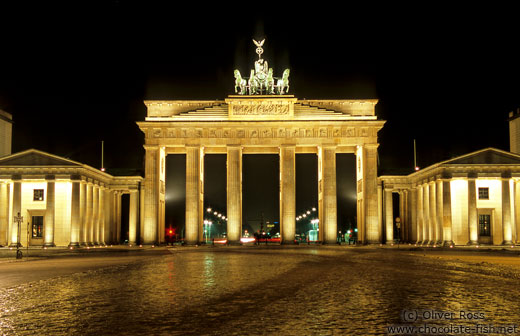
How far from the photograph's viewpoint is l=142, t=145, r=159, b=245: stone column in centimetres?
6519

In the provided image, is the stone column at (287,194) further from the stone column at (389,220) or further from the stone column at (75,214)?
the stone column at (75,214)

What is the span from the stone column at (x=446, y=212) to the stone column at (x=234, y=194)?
2270cm

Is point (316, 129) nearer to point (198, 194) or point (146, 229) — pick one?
point (198, 194)

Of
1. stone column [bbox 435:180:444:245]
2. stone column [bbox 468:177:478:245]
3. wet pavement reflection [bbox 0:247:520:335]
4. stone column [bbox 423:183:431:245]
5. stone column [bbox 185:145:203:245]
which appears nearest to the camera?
wet pavement reflection [bbox 0:247:520:335]

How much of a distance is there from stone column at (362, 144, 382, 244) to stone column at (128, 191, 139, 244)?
2899 centimetres

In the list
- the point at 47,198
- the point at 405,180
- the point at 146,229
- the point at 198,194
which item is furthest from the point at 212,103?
the point at 405,180

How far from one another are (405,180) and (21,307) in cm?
6470

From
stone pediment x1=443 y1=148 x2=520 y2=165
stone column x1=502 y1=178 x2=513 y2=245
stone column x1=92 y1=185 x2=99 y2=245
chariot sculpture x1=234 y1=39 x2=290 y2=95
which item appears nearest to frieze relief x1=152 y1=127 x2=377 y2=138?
chariot sculpture x1=234 y1=39 x2=290 y2=95

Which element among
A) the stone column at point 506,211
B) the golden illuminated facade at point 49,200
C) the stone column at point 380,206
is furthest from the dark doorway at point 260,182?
the stone column at point 506,211

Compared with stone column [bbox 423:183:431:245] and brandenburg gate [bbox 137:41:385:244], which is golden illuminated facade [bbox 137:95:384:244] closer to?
brandenburg gate [bbox 137:41:385:244]

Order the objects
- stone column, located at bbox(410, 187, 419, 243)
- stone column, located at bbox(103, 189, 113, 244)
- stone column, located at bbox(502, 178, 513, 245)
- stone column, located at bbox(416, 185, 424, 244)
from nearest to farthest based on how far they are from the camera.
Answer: stone column, located at bbox(502, 178, 513, 245) → stone column, located at bbox(416, 185, 424, 244) → stone column, located at bbox(103, 189, 113, 244) → stone column, located at bbox(410, 187, 419, 243)

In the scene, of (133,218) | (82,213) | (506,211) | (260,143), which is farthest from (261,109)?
(506,211)

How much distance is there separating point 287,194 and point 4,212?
31.2 meters

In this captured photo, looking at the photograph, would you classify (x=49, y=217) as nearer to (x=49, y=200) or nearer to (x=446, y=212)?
(x=49, y=200)
